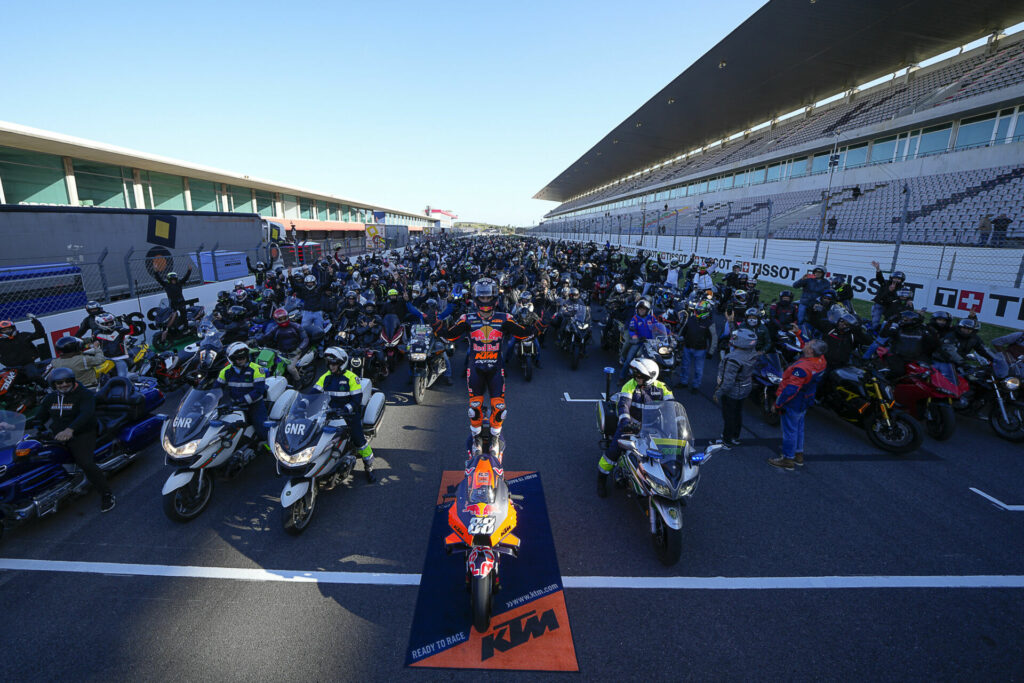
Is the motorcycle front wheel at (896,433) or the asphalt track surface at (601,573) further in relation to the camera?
the motorcycle front wheel at (896,433)

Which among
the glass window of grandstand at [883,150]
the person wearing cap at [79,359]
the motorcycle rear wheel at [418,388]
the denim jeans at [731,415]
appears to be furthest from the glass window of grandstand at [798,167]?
the person wearing cap at [79,359]

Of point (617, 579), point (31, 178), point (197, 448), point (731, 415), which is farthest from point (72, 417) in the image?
point (31, 178)

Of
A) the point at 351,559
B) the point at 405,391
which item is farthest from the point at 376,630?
the point at 405,391

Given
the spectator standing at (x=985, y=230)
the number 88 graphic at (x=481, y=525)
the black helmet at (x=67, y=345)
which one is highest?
the spectator standing at (x=985, y=230)

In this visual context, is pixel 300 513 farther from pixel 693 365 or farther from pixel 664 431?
pixel 693 365

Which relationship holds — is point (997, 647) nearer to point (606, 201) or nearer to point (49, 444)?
point (49, 444)

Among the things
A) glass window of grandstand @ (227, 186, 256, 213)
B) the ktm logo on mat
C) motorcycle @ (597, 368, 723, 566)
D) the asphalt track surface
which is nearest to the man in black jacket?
the asphalt track surface

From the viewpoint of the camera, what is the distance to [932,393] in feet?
20.5

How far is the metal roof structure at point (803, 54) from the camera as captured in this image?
70.7 ft

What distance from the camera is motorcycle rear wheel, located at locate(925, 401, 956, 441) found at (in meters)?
6.20

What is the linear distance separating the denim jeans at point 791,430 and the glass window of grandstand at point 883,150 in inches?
1321

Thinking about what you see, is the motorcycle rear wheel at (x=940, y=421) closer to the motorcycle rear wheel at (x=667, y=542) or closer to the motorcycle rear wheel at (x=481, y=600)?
the motorcycle rear wheel at (x=667, y=542)

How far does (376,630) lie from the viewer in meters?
3.26

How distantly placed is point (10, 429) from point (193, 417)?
4.84ft
